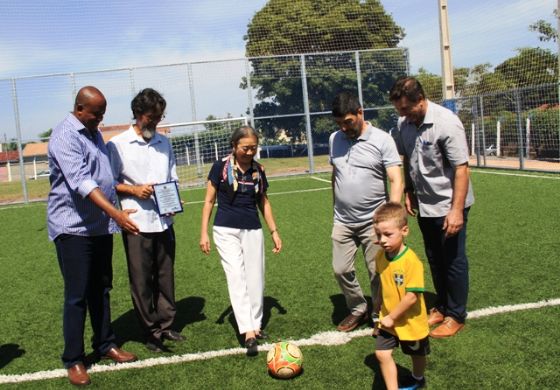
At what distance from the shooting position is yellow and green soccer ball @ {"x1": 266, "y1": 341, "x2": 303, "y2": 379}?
380 cm

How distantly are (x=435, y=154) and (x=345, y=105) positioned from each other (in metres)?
0.82

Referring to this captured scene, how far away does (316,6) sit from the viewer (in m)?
38.8

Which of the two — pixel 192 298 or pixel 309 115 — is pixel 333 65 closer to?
pixel 309 115

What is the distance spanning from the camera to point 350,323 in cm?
467

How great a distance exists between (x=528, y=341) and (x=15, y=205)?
17.8m

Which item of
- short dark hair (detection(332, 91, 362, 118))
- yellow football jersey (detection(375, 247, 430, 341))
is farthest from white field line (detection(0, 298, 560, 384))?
short dark hair (detection(332, 91, 362, 118))

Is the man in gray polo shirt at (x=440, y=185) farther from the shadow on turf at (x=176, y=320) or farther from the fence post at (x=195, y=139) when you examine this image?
the fence post at (x=195, y=139)

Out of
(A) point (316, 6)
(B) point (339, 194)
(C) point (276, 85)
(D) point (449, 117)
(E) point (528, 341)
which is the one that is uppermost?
(A) point (316, 6)

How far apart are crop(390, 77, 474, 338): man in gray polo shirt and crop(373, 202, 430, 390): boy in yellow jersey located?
109 cm

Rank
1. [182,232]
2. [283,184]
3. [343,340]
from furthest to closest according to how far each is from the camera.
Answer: [283,184] → [182,232] → [343,340]

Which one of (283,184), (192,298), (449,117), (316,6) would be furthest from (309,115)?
(316,6)

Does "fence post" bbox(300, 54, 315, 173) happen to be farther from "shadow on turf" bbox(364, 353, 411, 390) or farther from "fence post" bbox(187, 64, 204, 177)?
"shadow on turf" bbox(364, 353, 411, 390)

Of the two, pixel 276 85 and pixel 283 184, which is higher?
pixel 276 85

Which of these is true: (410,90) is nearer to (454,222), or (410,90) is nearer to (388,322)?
(454,222)
